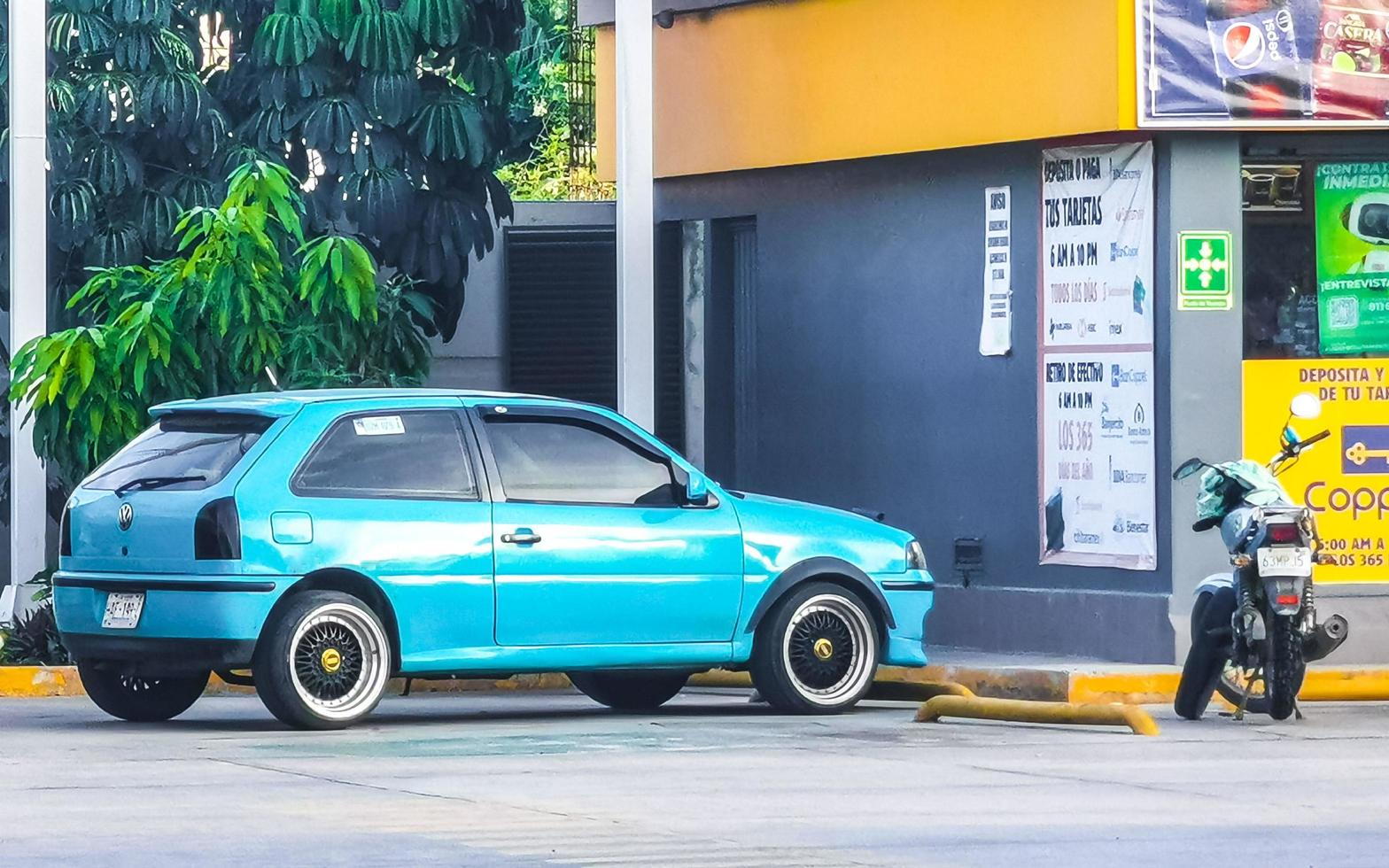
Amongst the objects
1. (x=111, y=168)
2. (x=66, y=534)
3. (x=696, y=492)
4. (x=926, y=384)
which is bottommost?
(x=66, y=534)

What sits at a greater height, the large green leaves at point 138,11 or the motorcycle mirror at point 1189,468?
the large green leaves at point 138,11

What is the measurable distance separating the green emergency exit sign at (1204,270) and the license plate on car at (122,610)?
20.4 ft

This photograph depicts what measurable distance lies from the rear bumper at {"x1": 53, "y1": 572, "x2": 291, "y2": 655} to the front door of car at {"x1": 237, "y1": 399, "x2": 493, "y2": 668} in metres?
0.24

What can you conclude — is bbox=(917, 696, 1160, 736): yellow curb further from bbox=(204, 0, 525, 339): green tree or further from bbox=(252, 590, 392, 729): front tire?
bbox=(204, 0, 525, 339): green tree

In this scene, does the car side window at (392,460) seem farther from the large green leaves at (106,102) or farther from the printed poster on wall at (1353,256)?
the large green leaves at (106,102)

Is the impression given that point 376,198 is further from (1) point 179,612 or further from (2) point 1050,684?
(1) point 179,612

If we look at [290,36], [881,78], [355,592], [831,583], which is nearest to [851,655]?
[831,583]

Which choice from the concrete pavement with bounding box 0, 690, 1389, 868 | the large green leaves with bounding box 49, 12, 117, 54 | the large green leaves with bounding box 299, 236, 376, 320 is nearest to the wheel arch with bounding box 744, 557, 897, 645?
the concrete pavement with bounding box 0, 690, 1389, 868

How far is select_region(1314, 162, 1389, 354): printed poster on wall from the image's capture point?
15766 millimetres

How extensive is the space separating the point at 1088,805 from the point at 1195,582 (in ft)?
19.6

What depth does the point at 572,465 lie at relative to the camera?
1328 centimetres

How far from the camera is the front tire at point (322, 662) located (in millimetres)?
12211

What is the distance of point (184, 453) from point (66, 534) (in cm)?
74

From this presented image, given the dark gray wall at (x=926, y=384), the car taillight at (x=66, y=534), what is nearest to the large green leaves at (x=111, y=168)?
the dark gray wall at (x=926, y=384)
